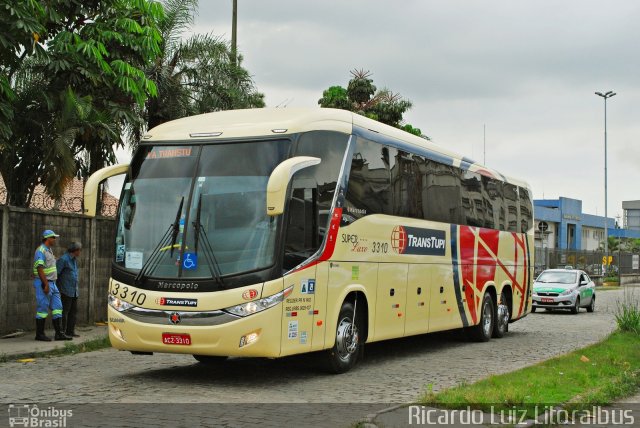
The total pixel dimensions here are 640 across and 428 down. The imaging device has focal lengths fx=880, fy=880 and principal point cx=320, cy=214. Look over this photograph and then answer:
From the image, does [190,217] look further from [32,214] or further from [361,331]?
[32,214]

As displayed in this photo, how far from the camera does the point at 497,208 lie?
19.6 m

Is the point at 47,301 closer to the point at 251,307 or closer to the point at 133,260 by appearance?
the point at 133,260

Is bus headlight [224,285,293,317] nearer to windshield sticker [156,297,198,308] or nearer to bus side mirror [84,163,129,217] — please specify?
windshield sticker [156,297,198,308]

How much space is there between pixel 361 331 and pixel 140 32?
9.08m

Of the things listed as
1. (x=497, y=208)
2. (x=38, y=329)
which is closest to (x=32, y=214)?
(x=38, y=329)

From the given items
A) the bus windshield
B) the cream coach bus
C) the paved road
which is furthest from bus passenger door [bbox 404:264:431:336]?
the bus windshield

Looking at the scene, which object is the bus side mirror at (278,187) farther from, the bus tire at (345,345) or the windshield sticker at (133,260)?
the bus tire at (345,345)

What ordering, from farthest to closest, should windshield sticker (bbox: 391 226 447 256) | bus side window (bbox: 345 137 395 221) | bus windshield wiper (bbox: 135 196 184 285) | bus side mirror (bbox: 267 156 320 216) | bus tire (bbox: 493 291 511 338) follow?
bus tire (bbox: 493 291 511 338) < windshield sticker (bbox: 391 226 447 256) < bus side window (bbox: 345 137 395 221) < bus windshield wiper (bbox: 135 196 184 285) < bus side mirror (bbox: 267 156 320 216)

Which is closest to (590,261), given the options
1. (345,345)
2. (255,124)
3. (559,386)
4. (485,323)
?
(485,323)

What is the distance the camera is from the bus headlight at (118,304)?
11.1m

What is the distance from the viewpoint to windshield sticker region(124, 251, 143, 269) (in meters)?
11.2

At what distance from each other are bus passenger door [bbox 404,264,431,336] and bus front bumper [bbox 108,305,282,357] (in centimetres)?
444

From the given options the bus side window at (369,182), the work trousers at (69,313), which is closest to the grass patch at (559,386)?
the bus side window at (369,182)

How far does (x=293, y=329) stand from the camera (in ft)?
36.2
